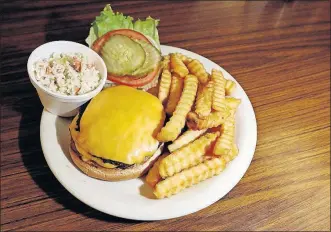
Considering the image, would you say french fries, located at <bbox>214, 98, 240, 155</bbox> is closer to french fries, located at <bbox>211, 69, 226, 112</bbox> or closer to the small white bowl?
french fries, located at <bbox>211, 69, 226, 112</bbox>

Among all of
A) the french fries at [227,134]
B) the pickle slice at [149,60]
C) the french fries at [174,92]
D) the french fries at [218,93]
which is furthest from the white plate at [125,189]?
the pickle slice at [149,60]

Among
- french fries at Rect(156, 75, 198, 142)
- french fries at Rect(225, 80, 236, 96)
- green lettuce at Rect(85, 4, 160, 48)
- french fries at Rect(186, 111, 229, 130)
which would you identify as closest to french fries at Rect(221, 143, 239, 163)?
french fries at Rect(186, 111, 229, 130)

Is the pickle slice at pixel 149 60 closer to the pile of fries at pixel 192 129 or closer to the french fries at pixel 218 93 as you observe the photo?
the pile of fries at pixel 192 129

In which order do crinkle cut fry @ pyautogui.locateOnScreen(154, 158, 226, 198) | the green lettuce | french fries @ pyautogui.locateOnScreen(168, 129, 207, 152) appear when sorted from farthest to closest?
1. the green lettuce
2. french fries @ pyautogui.locateOnScreen(168, 129, 207, 152)
3. crinkle cut fry @ pyautogui.locateOnScreen(154, 158, 226, 198)

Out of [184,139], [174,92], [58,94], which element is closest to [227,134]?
[184,139]

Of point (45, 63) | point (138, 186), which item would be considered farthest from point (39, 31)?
point (138, 186)

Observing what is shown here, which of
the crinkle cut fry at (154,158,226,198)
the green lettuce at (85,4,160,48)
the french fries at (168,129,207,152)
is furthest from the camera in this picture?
the green lettuce at (85,4,160,48)
